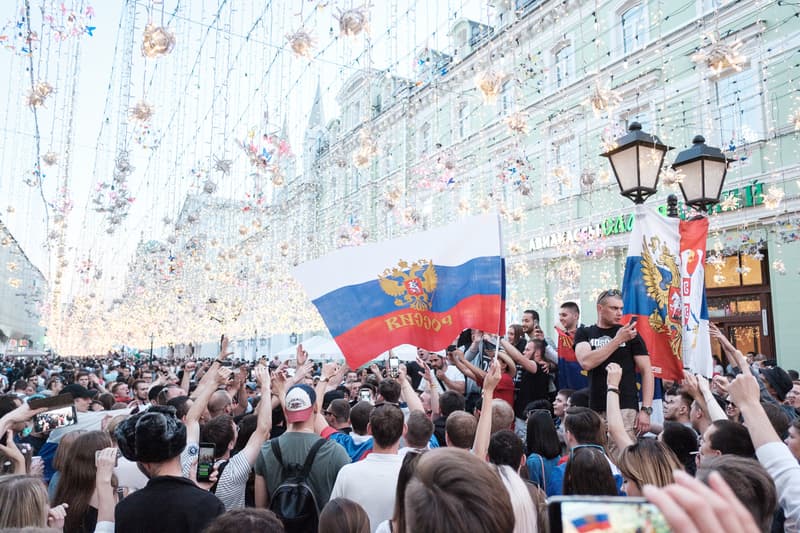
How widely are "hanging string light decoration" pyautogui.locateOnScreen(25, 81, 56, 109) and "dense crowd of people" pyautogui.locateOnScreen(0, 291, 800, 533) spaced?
577cm

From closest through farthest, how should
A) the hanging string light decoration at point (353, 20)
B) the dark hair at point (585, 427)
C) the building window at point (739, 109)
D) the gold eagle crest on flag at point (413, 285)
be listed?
the dark hair at point (585, 427), the gold eagle crest on flag at point (413, 285), the hanging string light decoration at point (353, 20), the building window at point (739, 109)

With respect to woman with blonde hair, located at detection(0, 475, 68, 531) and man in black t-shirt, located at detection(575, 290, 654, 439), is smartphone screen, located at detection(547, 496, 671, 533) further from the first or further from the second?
man in black t-shirt, located at detection(575, 290, 654, 439)

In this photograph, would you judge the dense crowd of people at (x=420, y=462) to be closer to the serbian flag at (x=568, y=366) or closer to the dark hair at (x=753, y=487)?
the dark hair at (x=753, y=487)

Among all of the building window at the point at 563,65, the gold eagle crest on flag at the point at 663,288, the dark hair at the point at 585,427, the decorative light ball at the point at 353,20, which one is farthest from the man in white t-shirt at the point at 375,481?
the building window at the point at 563,65

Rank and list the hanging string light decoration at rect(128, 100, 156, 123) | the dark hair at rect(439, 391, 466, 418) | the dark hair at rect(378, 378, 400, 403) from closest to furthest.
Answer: the dark hair at rect(439, 391, 466, 418), the dark hair at rect(378, 378, 400, 403), the hanging string light decoration at rect(128, 100, 156, 123)

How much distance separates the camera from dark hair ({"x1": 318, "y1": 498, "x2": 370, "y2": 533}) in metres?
2.88

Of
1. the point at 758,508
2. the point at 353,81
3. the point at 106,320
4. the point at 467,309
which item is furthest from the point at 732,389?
the point at 106,320

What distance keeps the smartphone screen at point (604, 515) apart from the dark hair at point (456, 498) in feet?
1.87

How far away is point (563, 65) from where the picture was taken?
2138 cm

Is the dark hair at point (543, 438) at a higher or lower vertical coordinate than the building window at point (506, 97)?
lower

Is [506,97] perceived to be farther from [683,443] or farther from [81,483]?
[81,483]

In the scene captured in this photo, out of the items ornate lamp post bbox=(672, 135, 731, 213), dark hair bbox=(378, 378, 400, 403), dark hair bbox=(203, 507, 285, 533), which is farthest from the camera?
ornate lamp post bbox=(672, 135, 731, 213)

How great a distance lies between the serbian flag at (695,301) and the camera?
573 centimetres

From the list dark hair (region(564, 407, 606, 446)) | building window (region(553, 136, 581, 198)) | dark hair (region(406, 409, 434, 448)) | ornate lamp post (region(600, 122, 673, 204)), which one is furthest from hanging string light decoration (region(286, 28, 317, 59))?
building window (region(553, 136, 581, 198))
